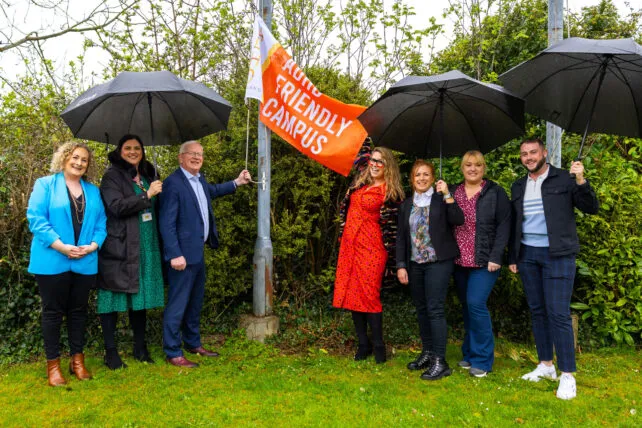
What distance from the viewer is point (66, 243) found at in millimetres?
3902

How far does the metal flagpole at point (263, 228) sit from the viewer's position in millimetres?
5035

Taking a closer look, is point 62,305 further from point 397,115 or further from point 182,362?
point 397,115

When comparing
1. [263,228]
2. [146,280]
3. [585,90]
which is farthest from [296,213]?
[585,90]

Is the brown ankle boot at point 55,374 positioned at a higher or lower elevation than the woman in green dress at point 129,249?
lower

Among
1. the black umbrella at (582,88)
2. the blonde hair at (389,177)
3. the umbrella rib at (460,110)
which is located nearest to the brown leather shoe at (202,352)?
the blonde hair at (389,177)

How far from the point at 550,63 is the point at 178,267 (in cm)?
349

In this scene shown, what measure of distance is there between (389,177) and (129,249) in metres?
2.43

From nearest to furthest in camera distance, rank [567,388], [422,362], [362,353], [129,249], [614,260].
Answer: [567,388] < [129,249] < [422,362] < [362,353] < [614,260]

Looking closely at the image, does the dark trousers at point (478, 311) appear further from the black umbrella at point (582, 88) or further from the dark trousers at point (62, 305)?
the dark trousers at point (62, 305)

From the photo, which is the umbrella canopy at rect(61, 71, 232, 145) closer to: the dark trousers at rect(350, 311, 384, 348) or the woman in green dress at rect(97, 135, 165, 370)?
the woman in green dress at rect(97, 135, 165, 370)

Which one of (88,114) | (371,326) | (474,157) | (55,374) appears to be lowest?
(55,374)

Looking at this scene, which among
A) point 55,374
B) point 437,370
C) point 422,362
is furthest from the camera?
point 422,362

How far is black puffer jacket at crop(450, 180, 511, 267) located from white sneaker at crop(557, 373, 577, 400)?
100 cm

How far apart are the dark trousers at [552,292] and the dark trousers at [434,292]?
0.64 m
